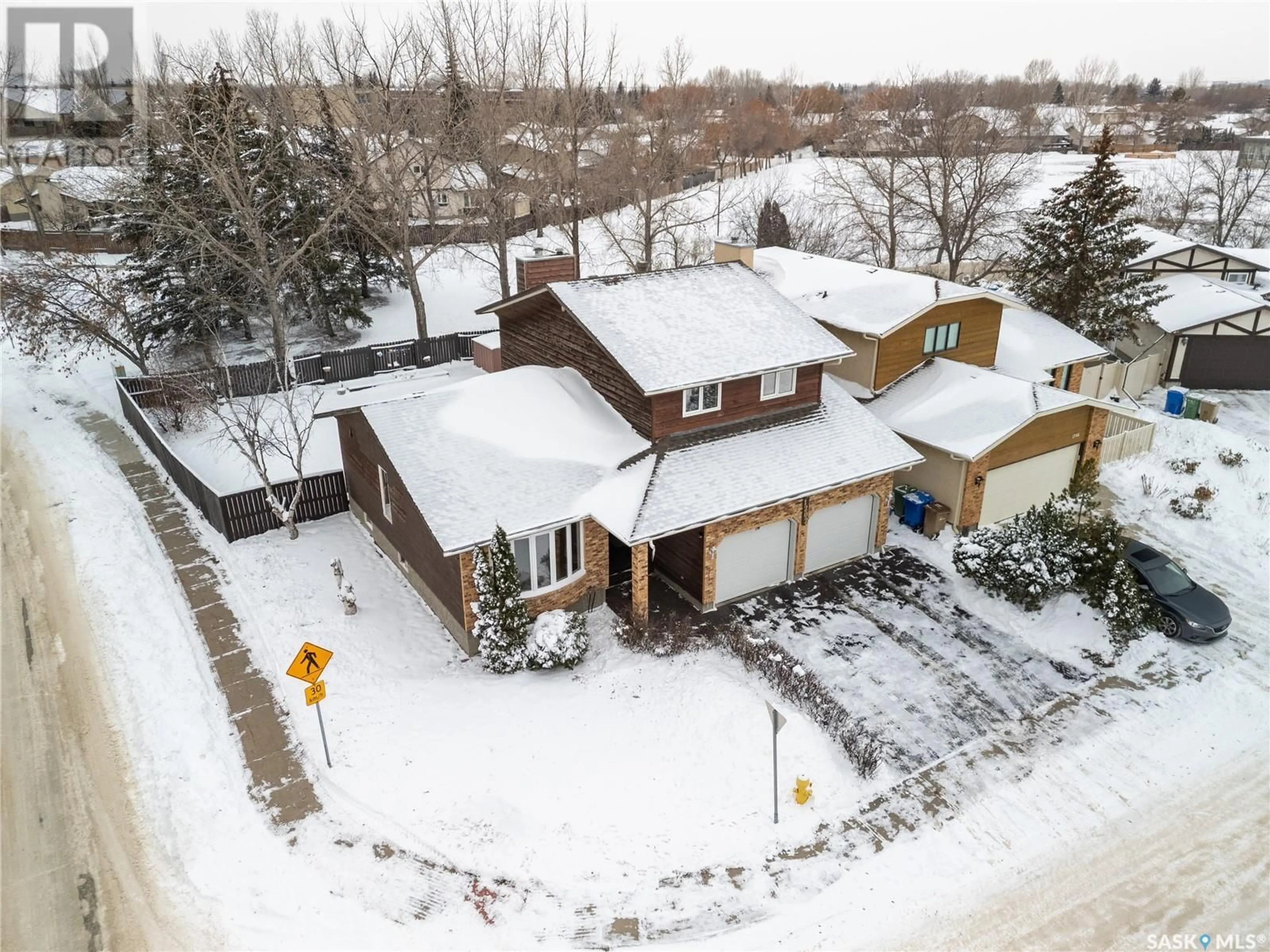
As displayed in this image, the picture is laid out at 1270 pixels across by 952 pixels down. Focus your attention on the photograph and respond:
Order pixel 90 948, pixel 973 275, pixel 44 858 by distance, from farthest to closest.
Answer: pixel 973 275, pixel 44 858, pixel 90 948

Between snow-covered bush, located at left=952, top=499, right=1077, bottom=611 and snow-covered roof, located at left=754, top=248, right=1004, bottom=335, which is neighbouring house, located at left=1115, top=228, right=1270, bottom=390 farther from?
snow-covered bush, located at left=952, top=499, right=1077, bottom=611

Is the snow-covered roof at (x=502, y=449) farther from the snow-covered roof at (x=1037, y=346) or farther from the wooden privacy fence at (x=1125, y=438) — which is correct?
the wooden privacy fence at (x=1125, y=438)

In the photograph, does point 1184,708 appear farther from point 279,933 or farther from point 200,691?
point 200,691

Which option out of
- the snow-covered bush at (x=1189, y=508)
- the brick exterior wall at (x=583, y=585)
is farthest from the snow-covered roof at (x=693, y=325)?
the snow-covered bush at (x=1189, y=508)

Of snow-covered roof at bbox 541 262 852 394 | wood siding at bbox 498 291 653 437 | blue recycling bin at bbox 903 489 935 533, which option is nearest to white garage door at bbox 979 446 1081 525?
blue recycling bin at bbox 903 489 935 533

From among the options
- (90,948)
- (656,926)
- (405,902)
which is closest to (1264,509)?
(656,926)

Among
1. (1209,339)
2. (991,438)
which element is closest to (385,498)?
(991,438)
